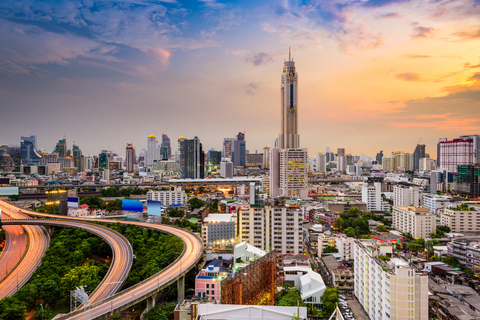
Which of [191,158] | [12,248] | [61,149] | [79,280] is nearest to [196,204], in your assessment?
[12,248]

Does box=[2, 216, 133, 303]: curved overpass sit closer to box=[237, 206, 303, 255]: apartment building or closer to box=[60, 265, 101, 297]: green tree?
box=[60, 265, 101, 297]: green tree

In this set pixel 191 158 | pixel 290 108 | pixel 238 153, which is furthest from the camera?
pixel 238 153

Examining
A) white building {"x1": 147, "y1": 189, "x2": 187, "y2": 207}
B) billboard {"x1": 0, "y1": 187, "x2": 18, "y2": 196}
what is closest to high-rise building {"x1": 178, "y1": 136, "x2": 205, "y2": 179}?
white building {"x1": 147, "y1": 189, "x2": 187, "y2": 207}

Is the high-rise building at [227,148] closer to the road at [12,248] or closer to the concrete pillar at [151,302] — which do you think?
the road at [12,248]

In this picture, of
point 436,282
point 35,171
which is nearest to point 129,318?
point 436,282

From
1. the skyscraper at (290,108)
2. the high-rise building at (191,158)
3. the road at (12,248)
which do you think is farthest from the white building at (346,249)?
the high-rise building at (191,158)

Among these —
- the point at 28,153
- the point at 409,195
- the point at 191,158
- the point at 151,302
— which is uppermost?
the point at 28,153

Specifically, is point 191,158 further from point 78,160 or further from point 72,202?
point 78,160
